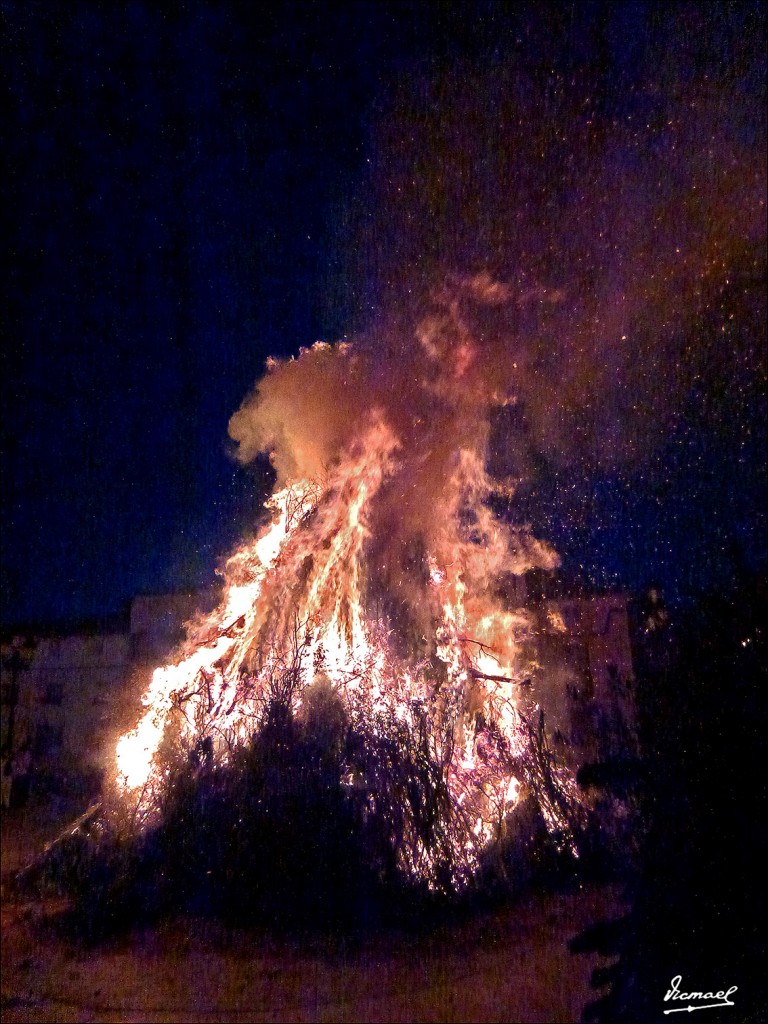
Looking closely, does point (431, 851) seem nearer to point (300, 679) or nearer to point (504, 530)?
point (300, 679)

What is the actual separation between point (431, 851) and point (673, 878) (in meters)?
2.79

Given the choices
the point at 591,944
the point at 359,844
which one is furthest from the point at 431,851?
the point at 591,944

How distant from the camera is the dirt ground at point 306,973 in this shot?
526cm

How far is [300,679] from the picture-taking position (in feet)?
29.4
